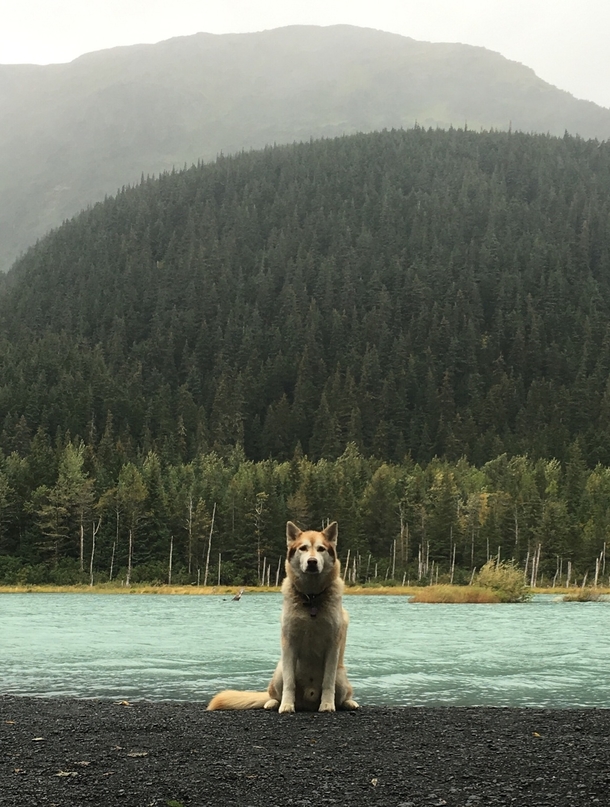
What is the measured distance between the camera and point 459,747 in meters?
11.9

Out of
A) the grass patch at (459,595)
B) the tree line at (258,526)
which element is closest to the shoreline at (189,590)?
the tree line at (258,526)

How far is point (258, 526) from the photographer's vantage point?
386ft

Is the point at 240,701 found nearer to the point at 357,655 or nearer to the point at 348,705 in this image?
the point at 348,705

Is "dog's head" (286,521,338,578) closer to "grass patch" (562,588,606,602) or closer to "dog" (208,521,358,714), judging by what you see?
"dog" (208,521,358,714)

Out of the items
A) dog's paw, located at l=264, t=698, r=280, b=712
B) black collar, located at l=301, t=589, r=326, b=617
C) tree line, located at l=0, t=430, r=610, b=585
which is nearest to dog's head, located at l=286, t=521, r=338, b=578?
black collar, located at l=301, t=589, r=326, b=617

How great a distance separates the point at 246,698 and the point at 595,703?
29.2 ft

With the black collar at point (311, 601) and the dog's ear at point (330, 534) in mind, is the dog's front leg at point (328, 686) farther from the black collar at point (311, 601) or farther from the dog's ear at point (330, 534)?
the dog's ear at point (330, 534)

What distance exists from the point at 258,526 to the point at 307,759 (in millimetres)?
107525

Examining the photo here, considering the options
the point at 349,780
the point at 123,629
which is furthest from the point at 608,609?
the point at 349,780

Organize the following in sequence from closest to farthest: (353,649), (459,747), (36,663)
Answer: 1. (459,747)
2. (36,663)
3. (353,649)

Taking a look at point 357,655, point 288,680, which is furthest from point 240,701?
point 357,655

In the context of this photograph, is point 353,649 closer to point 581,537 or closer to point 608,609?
point 608,609

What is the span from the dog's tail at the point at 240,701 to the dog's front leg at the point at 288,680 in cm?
90

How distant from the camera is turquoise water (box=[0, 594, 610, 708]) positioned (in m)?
22.7
